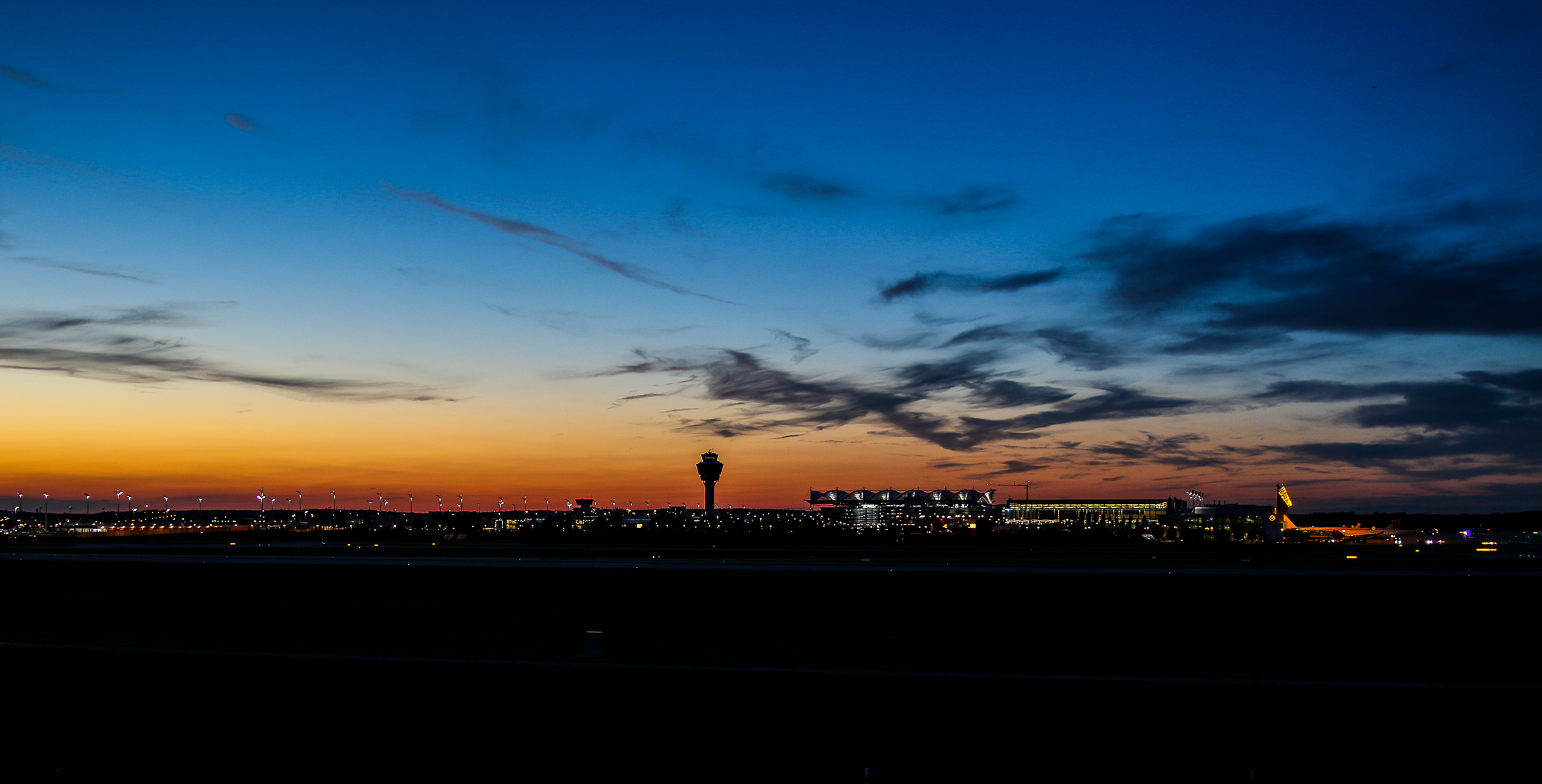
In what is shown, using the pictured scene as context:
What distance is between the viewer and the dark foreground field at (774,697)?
14.3 metres

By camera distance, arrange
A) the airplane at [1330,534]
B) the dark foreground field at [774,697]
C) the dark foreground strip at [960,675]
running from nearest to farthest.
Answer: the dark foreground field at [774,697]
the dark foreground strip at [960,675]
the airplane at [1330,534]

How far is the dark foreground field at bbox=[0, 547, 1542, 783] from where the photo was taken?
46.9ft

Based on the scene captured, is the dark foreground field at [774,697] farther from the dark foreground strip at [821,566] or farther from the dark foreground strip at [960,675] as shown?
the dark foreground strip at [821,566]

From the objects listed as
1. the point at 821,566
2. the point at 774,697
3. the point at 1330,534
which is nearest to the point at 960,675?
the point at 774,697

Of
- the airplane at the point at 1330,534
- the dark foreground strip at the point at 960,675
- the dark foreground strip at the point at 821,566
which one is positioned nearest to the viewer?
the dark foreground strip at the point at 960,675

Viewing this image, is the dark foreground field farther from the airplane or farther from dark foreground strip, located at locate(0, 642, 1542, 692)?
the airplane

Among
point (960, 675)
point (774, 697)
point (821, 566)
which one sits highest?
point (960, 675)

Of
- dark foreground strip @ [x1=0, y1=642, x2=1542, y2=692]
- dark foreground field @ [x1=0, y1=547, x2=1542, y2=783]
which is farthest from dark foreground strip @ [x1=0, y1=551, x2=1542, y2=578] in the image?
dark foreground strip @ [x1=0, y1=642, x2=1542, y2=692]

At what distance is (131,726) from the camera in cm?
1647

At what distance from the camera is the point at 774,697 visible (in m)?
17.7

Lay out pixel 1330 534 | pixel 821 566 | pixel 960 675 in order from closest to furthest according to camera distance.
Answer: pixel 960 675 < pixel 821 566 < pixel 1330 534

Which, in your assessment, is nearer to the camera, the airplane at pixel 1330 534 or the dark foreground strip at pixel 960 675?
the dark foreground strip at pixel 960 675

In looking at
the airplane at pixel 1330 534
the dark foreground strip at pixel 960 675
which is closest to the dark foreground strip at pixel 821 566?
the dark foreground strip at pixel 960 675

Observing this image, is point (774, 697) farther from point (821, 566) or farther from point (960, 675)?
point (821, 566)
